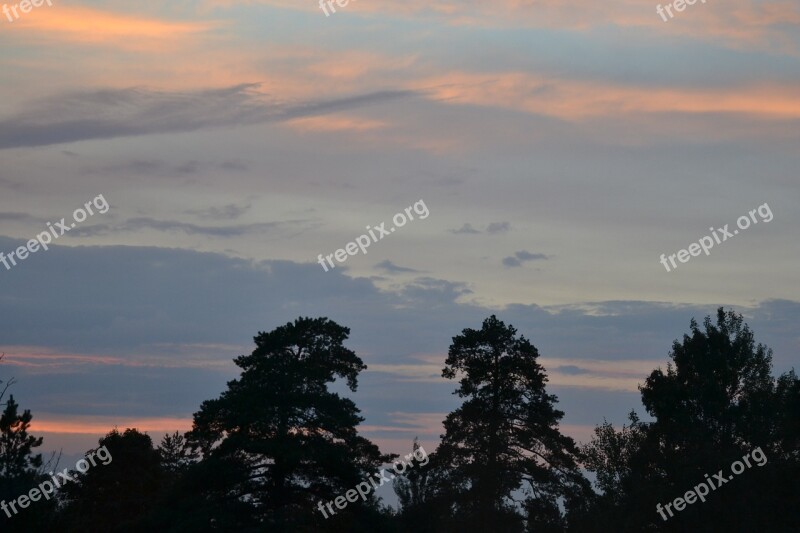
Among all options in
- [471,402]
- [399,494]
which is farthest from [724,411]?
[399,494]

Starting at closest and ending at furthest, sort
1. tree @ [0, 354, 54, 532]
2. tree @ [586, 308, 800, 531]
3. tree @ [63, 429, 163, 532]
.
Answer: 1. tree @ [0, 354, 54, 532]
2. tree @ [586, 308, 800, 531]
3. tree @ [63, 429, 163, 532]

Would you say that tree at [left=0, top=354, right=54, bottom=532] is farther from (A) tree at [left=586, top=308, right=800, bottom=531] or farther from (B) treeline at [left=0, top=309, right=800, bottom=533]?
(A) tree at [left=586, top=308, right=800, bottom=531]

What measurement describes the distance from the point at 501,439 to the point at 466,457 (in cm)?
224

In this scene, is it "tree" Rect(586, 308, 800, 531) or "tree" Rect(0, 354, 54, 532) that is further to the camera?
"tree" Rect(586, 308, 800, 531)

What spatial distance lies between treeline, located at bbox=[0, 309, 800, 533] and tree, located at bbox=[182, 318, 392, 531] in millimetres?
71

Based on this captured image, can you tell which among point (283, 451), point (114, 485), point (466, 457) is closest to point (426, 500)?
point (466, 457)

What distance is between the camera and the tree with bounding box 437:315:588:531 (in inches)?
2293

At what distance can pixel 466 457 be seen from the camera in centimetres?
6022

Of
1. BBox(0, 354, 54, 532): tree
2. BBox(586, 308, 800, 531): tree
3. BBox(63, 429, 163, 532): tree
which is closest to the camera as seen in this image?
BBox(0, 354, 54, 532): tree

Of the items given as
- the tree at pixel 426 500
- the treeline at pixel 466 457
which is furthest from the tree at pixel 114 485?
the tree at pixel 426 500
